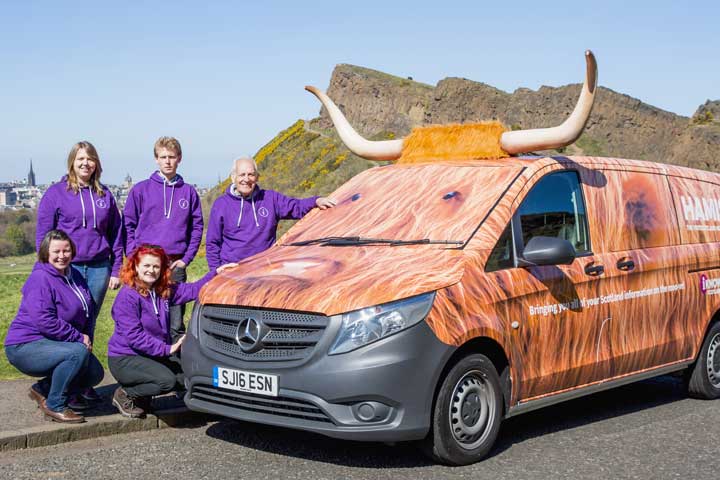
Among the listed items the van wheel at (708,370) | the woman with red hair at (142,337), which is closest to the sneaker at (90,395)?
the woman with red hair at (142,337)

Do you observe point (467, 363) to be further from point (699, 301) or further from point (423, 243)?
point (699, 301)

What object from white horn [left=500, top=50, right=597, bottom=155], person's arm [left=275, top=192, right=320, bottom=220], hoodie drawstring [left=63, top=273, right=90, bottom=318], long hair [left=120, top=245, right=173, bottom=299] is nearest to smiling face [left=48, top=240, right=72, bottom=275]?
hoodie drawstring [left=63, top=273, right=90, bottom=318]

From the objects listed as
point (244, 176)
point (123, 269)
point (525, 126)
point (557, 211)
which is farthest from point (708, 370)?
point (525, 126)

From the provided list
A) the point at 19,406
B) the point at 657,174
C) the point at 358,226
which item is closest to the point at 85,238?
the point at 19,406

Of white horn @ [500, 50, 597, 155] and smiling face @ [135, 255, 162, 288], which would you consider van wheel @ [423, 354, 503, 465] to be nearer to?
white horn @ [500, 50, 597, 155]

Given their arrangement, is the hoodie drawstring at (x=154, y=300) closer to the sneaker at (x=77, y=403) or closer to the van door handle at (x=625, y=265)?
the sneaker at (x=77, y=403)

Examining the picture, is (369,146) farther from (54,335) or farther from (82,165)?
(54,335)

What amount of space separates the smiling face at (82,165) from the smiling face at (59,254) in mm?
844

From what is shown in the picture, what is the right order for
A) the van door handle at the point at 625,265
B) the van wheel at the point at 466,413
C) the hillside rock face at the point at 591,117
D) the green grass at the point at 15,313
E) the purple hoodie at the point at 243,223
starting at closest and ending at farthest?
the van wheel at the point at 466,413
the van door handle at the point at 625,265
the purple hoodie at the point at 243,223
the green grass at the point at 15,313
the hillside rock face at the point at 591,117

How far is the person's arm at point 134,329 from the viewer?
651cm

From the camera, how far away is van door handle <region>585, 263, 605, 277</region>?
6543 mm

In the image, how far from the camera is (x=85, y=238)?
23.9 ft

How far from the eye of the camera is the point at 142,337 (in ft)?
21.4

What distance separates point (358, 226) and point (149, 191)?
1.92 meters
